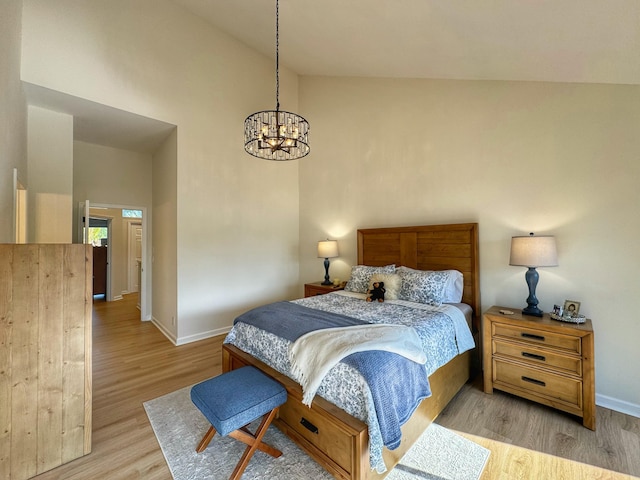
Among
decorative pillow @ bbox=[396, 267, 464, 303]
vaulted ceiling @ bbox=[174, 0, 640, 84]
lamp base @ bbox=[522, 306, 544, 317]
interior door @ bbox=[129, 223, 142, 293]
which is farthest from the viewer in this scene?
interior door @ bbox=[129, 223, 142, 293]

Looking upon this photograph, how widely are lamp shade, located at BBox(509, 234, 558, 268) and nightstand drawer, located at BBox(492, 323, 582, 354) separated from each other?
550 mm

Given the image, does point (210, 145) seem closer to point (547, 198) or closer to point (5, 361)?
point (5, 361)

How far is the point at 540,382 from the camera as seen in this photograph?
89.1 inches

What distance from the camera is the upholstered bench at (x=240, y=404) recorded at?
1512 millimetres

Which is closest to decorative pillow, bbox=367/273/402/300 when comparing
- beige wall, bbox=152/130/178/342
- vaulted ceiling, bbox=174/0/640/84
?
vaulted ceiling, bbox=174/0/640/84

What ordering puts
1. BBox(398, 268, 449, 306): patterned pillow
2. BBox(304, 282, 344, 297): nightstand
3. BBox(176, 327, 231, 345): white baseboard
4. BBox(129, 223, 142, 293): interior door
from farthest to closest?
1. BBox(129, 223, 142, 293): interior door
2. BBox(304, 282, 344, 297): nightstand
3. BBox(176, 327, 231, 345): white baseboard
4. BBox(398, 268, 449, 306): patterned pillow

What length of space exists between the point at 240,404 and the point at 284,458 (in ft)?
1.92

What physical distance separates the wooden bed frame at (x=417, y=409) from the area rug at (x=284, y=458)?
0.09 metres

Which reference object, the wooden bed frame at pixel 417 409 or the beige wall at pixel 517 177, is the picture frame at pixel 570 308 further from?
the wooden bed frame at pixel 417 409

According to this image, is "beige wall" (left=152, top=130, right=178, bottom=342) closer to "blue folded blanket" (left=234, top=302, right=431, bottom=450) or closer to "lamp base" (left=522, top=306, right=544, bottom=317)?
"blue folded blanket" (left=234, top=302, right=431, bottom=450)

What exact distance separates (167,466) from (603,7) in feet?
12.6

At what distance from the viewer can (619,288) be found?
2279 millimetres

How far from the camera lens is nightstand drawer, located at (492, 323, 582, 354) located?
2.12 m

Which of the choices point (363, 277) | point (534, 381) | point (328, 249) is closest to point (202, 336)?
point (328, 249)
